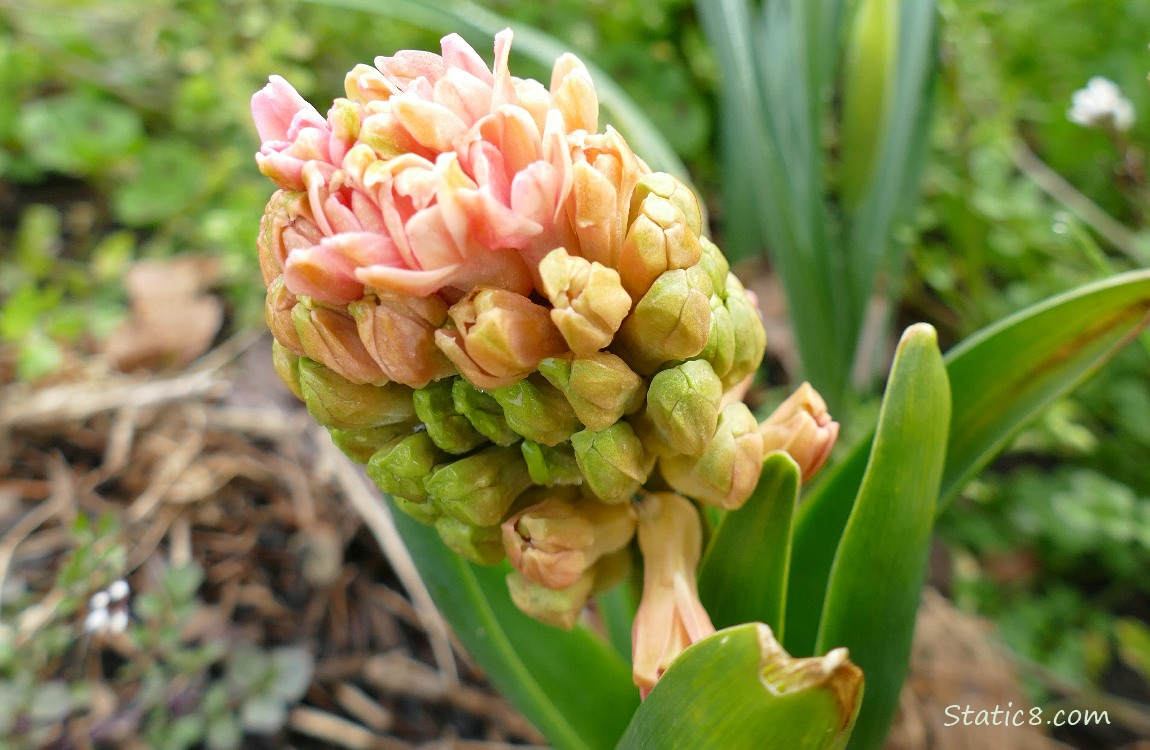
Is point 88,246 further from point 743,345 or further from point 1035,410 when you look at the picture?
point 1035,410

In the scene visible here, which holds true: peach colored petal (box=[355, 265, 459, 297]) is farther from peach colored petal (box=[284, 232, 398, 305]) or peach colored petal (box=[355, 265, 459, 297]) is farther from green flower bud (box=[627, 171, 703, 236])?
green flower bud (box=[627, 171, 703, 236])

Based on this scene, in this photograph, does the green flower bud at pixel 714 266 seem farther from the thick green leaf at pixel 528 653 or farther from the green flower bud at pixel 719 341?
the thick green leaf at pixel 528 653

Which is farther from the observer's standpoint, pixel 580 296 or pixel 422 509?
pixel 422 509

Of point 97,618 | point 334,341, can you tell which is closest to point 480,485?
point 334,341

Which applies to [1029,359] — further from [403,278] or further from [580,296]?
[403,278]

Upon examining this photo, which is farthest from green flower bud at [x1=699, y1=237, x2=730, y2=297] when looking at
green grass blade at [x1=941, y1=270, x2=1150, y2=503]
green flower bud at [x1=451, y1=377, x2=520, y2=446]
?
green grass blade at [x1=941, y1=270, x2=1150, y2=503]

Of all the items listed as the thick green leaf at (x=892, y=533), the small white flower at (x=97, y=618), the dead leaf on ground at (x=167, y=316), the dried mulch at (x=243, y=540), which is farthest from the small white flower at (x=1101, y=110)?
the dead leaf on ground at (x=167, y=316)

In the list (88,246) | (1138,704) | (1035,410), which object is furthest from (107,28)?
(1138,704)
